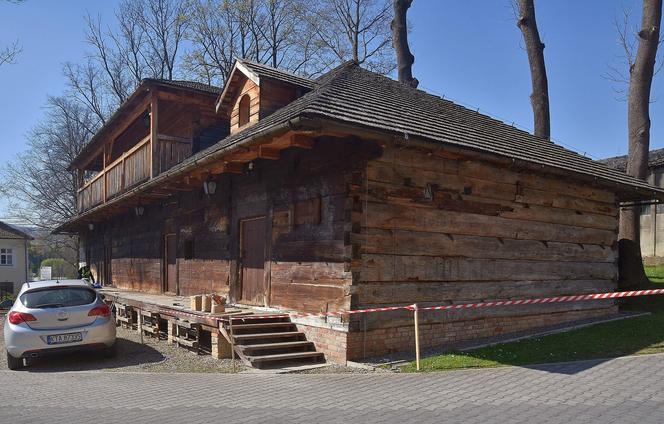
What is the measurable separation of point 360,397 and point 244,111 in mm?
8581

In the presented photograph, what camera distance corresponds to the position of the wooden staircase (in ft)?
26.1

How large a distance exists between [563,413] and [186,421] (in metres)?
3.82

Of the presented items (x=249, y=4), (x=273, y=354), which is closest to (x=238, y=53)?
(x=249, y=4)

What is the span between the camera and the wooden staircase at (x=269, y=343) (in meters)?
7.94

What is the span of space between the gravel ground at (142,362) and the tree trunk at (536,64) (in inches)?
525

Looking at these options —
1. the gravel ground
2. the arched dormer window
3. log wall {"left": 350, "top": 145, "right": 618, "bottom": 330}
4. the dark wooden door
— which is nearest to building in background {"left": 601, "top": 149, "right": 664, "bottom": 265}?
log wall {"left": 350, "top": 145, "right": 618, "bottom": 330}

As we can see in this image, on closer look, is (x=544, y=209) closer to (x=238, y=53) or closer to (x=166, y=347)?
(x=166, y=347)

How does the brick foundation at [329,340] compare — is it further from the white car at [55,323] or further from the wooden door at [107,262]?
the wooden door at [107,262]

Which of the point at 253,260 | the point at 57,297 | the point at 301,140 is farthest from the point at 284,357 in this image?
the point at 57,297

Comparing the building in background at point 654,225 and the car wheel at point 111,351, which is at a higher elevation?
the building in background at point 654,225

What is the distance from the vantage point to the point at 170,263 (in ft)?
51.2

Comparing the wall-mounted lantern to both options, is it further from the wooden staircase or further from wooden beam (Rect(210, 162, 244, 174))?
the wooden staircase

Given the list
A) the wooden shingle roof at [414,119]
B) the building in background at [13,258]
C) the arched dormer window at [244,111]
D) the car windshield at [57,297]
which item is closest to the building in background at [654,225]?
the wooden shingle roof at [414,119]

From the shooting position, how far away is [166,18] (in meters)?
33.5
